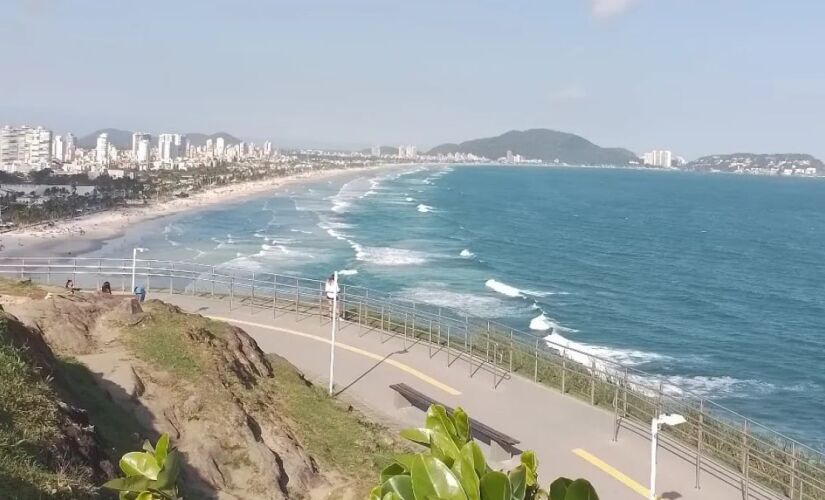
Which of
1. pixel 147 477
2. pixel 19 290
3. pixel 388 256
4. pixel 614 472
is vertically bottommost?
pixel 614 472

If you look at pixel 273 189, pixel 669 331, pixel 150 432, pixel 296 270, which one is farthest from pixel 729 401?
pixel 273 189

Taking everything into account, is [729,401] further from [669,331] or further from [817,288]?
[817,288]

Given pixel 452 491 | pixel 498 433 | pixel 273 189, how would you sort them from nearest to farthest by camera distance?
1. pixel 452 491
2. pixel 498 433
3. pixel 273 189

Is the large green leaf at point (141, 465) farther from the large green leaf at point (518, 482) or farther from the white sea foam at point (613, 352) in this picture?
the white sea foam at point (613, 352)

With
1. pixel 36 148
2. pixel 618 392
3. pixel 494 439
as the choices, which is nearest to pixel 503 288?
pixel 618 392

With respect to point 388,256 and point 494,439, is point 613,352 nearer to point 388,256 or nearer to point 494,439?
point 494,439

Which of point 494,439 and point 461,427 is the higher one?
point 461,427

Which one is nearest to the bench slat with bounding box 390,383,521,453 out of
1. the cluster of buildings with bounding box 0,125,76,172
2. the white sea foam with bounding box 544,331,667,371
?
the white sea foam with bounding box 544,331,667,371
